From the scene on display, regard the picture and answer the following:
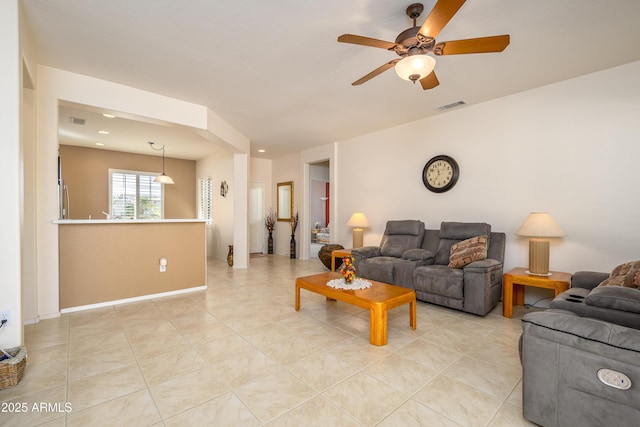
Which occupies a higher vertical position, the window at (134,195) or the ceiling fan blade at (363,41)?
the ceiling fan blade at (363,41)

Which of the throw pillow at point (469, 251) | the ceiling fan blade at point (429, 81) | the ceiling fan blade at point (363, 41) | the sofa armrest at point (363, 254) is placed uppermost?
the ceiling fan blade at point (363, 41)

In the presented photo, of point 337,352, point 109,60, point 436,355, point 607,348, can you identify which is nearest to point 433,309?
point 436,355

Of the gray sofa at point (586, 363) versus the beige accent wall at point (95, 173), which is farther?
the beige accent wall at point (95, 173)

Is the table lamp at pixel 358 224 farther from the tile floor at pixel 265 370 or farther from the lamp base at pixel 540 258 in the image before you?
the lamp base at pixel 540 258

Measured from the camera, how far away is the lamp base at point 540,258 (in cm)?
309

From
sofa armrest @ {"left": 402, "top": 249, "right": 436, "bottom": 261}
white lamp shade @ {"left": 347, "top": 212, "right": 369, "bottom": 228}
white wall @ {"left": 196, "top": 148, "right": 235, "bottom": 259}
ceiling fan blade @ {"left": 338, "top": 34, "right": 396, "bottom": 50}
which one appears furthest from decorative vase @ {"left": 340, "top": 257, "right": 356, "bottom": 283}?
white wall @ {"left": 196, "top": 148, "right": 235, "bottom": 259}

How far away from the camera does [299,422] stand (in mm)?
1541

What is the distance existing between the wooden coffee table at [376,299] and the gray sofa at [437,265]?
2.55ft

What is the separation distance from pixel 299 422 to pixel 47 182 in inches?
137

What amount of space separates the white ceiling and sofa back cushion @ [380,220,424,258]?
5.82 feet

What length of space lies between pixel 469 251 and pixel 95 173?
26.5 feet

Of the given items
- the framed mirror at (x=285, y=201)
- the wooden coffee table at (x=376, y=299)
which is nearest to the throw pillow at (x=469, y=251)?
the wooden coffee table at (x=376, y=299)

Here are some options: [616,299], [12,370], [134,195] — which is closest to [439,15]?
[616,299]

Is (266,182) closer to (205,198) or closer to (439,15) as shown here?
(205,198)
